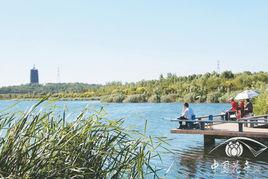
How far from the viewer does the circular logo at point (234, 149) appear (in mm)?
17281

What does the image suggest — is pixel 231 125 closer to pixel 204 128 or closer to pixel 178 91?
pixel 204 128

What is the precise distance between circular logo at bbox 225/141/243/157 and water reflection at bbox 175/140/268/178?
18 cm

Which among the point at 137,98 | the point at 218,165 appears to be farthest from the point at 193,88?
the point at 218,165

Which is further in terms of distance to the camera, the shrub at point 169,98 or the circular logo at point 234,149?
the shrub at point 169,98

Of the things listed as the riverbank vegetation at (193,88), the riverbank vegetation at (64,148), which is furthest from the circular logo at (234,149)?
the riverbank vegetation at (193,88)

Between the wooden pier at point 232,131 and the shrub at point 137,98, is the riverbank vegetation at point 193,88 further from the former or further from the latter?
the wooden pier at point 232,131

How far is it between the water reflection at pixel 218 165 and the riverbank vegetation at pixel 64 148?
8861 millimetres

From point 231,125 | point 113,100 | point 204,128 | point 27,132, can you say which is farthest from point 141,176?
point 113,100

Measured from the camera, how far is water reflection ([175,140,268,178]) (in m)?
14.1

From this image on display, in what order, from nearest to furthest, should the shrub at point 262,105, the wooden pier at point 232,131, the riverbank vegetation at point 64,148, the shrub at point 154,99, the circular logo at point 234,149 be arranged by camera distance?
1. the riverbank vegetation at point 64,148
2. the wooden pier at point 232,131
3. the circular logo at point 234,149
4. the shrub at point 262,105
5. the shrub at point 154,99

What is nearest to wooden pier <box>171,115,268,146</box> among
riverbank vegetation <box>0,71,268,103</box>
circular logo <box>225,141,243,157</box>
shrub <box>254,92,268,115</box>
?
circular logo <box>225,141,243,157</box>

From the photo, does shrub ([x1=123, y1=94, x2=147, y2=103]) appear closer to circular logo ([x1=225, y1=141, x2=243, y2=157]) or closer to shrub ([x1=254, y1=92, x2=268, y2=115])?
shrub ([x1=254, y1=92, x2=268, y2=115])

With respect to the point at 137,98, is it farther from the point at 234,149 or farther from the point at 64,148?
the point at 64,148

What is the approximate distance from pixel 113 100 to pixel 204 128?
65.5m
